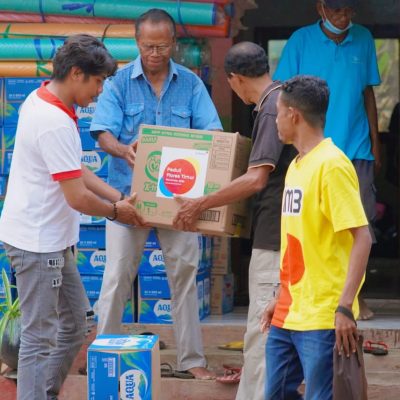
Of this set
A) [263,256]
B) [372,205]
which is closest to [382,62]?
[372,205]

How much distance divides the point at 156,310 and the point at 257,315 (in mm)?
1537

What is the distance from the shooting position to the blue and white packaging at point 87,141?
7.02m

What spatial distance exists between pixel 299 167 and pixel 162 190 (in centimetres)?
153

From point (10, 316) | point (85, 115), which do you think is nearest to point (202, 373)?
point (10, 316)

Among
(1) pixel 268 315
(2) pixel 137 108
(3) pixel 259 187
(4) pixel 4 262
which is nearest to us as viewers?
(1) pixel 268 315

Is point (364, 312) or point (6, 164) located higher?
point (6, 164)

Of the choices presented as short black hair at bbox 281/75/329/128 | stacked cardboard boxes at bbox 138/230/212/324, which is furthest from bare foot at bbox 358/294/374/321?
short black hair at bbox 281/75/329/128

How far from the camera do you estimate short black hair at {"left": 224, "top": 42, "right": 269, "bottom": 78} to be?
564cm

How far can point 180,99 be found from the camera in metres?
6.52

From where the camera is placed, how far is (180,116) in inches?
255

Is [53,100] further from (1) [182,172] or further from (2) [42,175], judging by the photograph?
(1) [182,172]

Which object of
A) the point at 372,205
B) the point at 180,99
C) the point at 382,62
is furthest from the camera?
the point at 382,62

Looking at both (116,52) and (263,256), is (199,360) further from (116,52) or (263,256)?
(116,52)

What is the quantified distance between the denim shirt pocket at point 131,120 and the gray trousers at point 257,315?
121 cm
